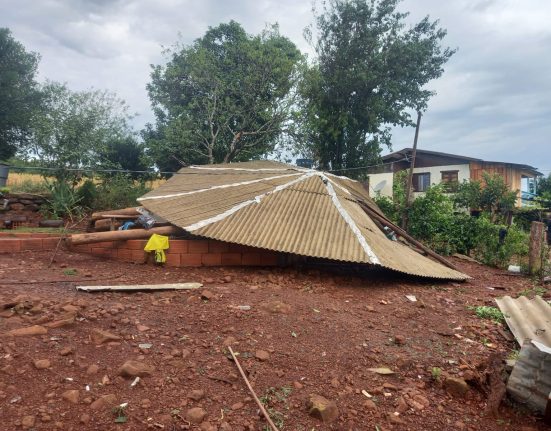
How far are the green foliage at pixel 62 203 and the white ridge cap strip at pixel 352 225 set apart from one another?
6645mm

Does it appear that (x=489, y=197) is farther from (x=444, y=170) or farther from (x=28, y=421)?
(x=28, y=421)

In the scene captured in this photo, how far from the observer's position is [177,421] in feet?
7.80

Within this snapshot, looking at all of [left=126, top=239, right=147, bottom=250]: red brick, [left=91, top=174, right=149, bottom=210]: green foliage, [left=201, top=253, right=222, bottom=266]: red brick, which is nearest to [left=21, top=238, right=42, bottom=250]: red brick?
[left=126, top=239, right=147, bottom=250]: red brick

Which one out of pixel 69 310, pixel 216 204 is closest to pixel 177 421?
pixel 69 310

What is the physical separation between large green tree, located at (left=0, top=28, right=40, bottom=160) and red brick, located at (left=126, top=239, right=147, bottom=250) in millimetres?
15063

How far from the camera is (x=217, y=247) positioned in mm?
6156

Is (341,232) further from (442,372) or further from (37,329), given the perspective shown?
(37,329)

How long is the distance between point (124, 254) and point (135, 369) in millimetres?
3919

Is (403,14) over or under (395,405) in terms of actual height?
over

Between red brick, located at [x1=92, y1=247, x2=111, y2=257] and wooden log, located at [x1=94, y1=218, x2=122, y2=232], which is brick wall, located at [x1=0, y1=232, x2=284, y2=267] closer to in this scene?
red brick, located at [x1=92, y1=247, x2=111, y2=257]

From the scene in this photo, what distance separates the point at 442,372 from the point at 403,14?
615 inches

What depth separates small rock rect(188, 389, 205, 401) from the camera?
2590mm

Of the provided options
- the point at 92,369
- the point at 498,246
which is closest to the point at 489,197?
the point at 498,246

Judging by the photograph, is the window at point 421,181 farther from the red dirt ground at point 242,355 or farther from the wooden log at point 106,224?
the red dirt ground at point 242,355
